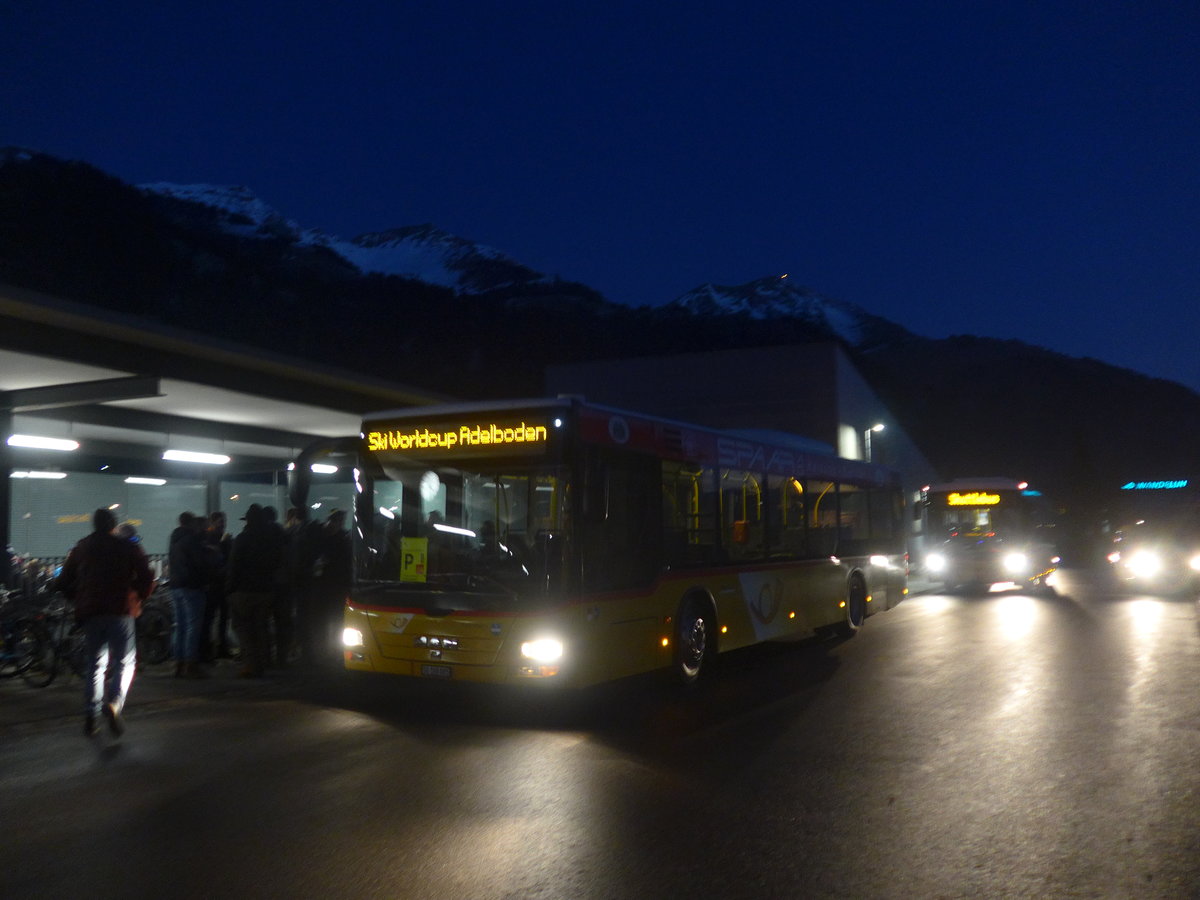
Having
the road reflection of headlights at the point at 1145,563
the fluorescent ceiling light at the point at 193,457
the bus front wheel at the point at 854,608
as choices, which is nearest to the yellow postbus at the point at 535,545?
the bus front wheel at the point at 854,608

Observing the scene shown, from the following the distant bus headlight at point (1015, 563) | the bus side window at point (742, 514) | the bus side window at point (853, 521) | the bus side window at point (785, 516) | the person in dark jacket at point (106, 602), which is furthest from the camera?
the distant bus headlight at point (1015, 563)

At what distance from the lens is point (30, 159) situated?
114812 mm

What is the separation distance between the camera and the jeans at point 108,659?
860 centimetres

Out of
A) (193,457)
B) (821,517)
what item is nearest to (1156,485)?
(821,517)

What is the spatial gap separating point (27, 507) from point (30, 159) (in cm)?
11371

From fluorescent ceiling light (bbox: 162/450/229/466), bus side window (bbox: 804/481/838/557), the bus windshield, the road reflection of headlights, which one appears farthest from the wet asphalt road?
the road reflection of headlights

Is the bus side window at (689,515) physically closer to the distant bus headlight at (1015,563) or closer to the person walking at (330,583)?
the person walking at (330,583)

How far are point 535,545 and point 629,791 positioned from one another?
309 cm

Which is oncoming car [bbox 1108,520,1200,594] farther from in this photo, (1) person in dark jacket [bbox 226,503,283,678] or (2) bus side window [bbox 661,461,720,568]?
(1) person in dark jacket [bbox 226,503,283,678]

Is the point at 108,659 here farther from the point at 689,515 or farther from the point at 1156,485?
the point at 1156,485

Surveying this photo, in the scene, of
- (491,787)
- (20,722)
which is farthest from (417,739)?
(20,722)

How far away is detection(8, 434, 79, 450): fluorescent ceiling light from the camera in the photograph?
17.8m

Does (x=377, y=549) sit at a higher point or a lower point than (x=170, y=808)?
higher

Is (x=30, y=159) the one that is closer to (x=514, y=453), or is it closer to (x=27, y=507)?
(x=27, y=507)
